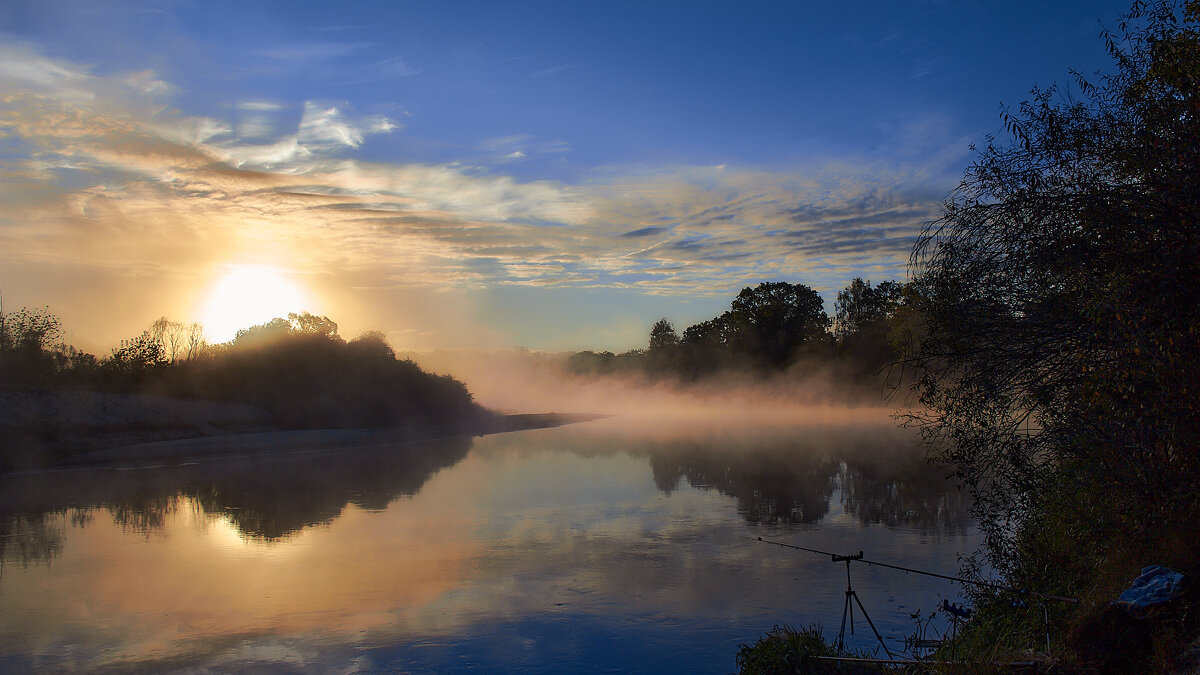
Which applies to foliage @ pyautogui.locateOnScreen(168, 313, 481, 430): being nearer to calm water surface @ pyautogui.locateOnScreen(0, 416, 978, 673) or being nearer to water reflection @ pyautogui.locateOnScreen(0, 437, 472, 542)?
water reflection @ pyautogui.locateOnScreen(0, 437, 472, 542)

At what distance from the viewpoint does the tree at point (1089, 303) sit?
7.71m

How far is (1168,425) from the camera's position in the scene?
25.4 feet

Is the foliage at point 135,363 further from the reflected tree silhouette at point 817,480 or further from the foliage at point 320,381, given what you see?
the reflected tree silhouette at point 817,480

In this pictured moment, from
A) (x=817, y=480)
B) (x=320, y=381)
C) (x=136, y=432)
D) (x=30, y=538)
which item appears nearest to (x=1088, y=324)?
(x=817, y=480)

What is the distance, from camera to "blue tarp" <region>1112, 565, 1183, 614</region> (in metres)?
6.95

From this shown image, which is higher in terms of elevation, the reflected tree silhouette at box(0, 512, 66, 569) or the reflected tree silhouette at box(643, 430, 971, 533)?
the reflected tree silhouette at box(0, 512, 66, 569)

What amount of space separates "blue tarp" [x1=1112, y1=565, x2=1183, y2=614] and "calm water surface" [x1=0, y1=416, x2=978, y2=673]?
3043 mm

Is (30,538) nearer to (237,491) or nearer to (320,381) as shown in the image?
(237,491)

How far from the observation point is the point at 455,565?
46.0ft

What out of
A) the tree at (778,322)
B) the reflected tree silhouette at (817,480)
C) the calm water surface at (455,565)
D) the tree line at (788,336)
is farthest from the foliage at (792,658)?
the tree at (778,322)

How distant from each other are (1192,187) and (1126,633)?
431 centimetres

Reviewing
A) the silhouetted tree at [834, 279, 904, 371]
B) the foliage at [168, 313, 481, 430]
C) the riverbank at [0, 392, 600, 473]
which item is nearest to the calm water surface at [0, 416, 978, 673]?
the riverbank at [0, 392, 600, 473]

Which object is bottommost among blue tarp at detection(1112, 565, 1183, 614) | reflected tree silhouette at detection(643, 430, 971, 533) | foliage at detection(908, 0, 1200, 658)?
reflected tree silhouette at detection(643, 430, 971, 533)

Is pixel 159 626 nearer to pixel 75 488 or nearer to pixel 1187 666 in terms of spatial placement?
pixel 1187 666
